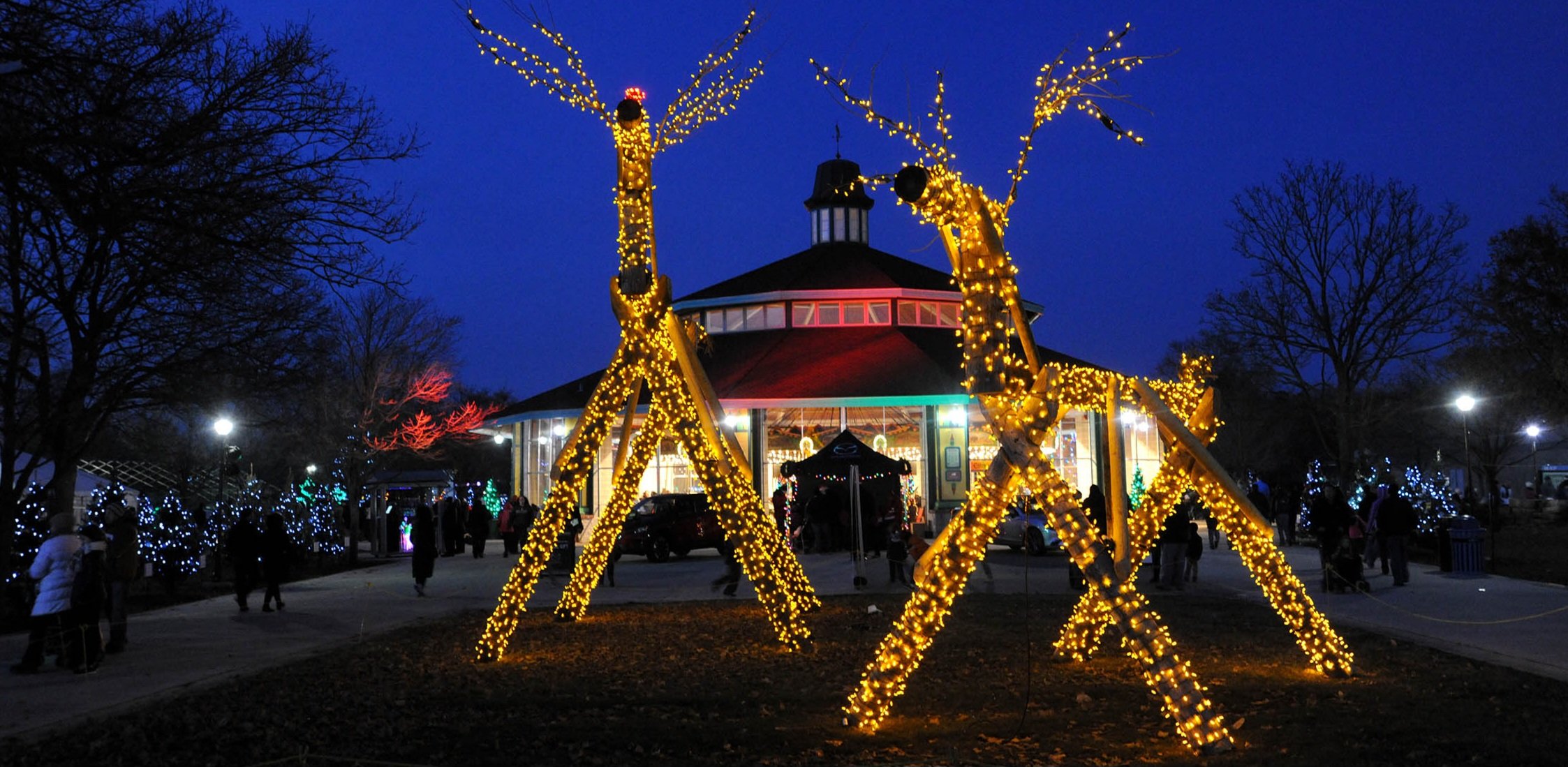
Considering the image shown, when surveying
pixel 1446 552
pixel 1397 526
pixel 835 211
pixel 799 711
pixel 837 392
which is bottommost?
pixel 799 711

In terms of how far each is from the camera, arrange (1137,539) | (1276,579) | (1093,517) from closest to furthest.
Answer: (1276,579) → (1137,539) → (1093,517)

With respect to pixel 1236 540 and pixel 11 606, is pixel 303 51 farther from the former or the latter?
pixel 11 606

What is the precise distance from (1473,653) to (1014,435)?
6321 mm

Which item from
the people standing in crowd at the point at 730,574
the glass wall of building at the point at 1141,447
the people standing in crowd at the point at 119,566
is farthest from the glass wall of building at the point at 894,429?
the people standing in crowd at the point at 119,566

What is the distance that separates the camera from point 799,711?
937 cm

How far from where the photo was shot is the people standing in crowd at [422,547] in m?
20.9

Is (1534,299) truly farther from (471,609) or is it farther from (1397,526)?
(471,609)

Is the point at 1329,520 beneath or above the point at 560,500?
beneath

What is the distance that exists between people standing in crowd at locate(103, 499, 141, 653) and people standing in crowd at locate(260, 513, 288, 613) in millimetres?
4633

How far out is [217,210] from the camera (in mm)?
9000

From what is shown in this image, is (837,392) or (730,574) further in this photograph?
(837,392)

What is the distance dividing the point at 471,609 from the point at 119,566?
18.9 ft


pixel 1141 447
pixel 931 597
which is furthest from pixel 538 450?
pixel 931 597

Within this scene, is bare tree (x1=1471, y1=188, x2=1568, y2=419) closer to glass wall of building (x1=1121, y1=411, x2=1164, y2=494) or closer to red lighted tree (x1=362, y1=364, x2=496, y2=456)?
glass wall of building (x1=1121, y1=411, x2=1164, y2=494)
